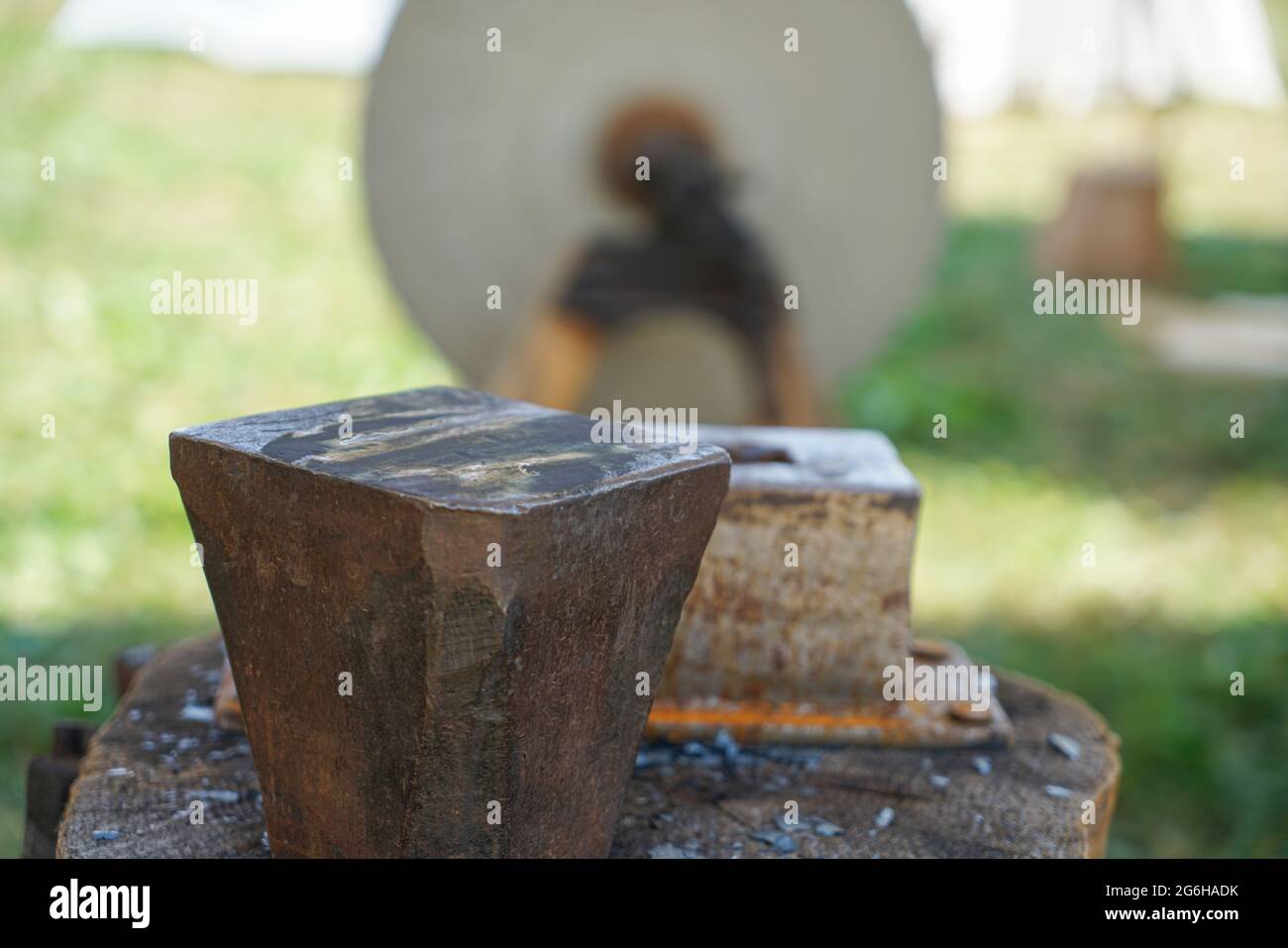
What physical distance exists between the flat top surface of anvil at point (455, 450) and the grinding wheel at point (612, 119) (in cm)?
281

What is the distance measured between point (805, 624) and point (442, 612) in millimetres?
834

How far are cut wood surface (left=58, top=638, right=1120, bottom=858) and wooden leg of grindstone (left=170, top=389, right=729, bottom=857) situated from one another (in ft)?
0.50

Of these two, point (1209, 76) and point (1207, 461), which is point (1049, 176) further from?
point (1207, 461)

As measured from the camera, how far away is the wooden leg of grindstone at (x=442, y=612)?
135 centimetres

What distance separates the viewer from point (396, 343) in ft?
21.9

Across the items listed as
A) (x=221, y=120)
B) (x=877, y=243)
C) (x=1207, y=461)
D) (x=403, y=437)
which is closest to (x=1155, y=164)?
(x=1207, y=461)

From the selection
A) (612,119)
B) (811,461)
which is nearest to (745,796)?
(811,461)

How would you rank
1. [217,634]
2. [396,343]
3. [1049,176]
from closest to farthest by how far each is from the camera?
[217,634], [396,343], [1049,176]

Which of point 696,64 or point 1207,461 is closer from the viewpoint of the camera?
point 696,64

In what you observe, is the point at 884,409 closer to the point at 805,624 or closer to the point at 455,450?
the point at 805,624

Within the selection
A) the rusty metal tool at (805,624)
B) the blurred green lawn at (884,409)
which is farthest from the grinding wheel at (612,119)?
the rusty metal tool at (805,624)
